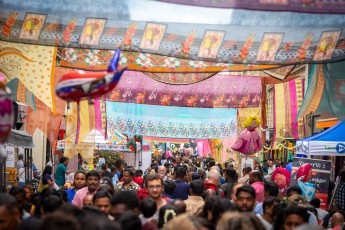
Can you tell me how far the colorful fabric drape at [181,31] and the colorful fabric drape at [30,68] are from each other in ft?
4.73

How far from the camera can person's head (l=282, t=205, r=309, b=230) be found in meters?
6.49

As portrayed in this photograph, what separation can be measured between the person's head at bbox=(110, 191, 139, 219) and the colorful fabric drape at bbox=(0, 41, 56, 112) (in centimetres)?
516

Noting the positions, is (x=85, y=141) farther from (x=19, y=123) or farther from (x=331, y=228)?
(x=331, y=228)

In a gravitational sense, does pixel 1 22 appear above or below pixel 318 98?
above

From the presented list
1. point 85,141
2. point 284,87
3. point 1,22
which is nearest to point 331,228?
point 1,22

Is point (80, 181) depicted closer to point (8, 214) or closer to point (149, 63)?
point (149, 63)

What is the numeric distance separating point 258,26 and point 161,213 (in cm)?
377

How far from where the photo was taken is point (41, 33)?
1016cm

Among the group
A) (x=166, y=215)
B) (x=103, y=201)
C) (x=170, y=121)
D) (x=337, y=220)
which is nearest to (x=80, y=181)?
(x=103, y=201)

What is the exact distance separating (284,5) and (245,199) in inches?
113

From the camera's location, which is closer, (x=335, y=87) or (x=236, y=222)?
(x=236, y=222)

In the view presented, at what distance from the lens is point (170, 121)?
69.3ft

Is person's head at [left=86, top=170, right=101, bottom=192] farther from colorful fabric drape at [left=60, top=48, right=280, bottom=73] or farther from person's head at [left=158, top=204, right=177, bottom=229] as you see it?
person's head at [left=158, top=204, right=177, bottom=229]

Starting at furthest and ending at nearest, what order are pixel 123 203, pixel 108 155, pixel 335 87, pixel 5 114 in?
pixel 108 155 < pixel 335 87 < pixel 123 203 < pixel 5 114
